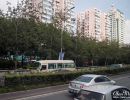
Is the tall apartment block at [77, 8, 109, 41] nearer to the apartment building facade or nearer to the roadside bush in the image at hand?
the apartment building facade

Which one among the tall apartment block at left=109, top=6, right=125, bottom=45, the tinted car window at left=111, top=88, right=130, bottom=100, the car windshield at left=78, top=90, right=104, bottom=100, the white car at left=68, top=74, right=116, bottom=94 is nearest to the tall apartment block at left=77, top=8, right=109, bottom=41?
the tall apartment block at left=109, top=6, right=125, bottom=45

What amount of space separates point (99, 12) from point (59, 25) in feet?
274

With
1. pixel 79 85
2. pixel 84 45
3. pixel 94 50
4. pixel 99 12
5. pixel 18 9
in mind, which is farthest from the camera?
pixel 99 12

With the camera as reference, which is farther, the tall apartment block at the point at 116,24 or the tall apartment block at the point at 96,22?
the tall apartment block at the point at 116,24

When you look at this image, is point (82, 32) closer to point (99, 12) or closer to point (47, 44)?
point (47, 44)

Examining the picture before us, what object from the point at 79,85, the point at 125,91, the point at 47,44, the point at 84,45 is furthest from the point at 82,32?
the point at 125,91

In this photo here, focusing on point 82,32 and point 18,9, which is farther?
point 82,32

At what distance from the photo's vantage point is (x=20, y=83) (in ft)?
78.6

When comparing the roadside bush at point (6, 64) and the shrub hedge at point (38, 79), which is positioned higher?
the roadside bush at point (6, 64)

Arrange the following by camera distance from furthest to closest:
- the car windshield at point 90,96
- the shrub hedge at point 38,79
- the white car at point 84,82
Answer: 1. the shrub hedge at point 38,79
2. the white car at point 84,82
3. the car windshield at point 90,96

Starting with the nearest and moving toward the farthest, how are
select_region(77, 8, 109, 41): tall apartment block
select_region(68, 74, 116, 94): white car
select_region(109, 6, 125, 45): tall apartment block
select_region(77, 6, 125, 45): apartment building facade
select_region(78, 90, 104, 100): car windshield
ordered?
select_region(78, 90, 104, 100): car windshield, select_region(68, 74, 116, 94): white car, select_region(77, 8, 109, 41): tall apartment block, select_region(77, 6, 125, 45): apartment building facade, select_region(109, 6, 125, 45): tall apartment block

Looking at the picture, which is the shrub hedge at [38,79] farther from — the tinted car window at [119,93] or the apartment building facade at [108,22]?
the apartment building facade at [108,22]

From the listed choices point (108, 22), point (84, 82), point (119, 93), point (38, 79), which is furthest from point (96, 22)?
point (119, 93)

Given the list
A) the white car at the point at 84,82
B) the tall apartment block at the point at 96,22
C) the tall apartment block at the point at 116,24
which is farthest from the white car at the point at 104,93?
the tall apartment block at the point at 116,24
